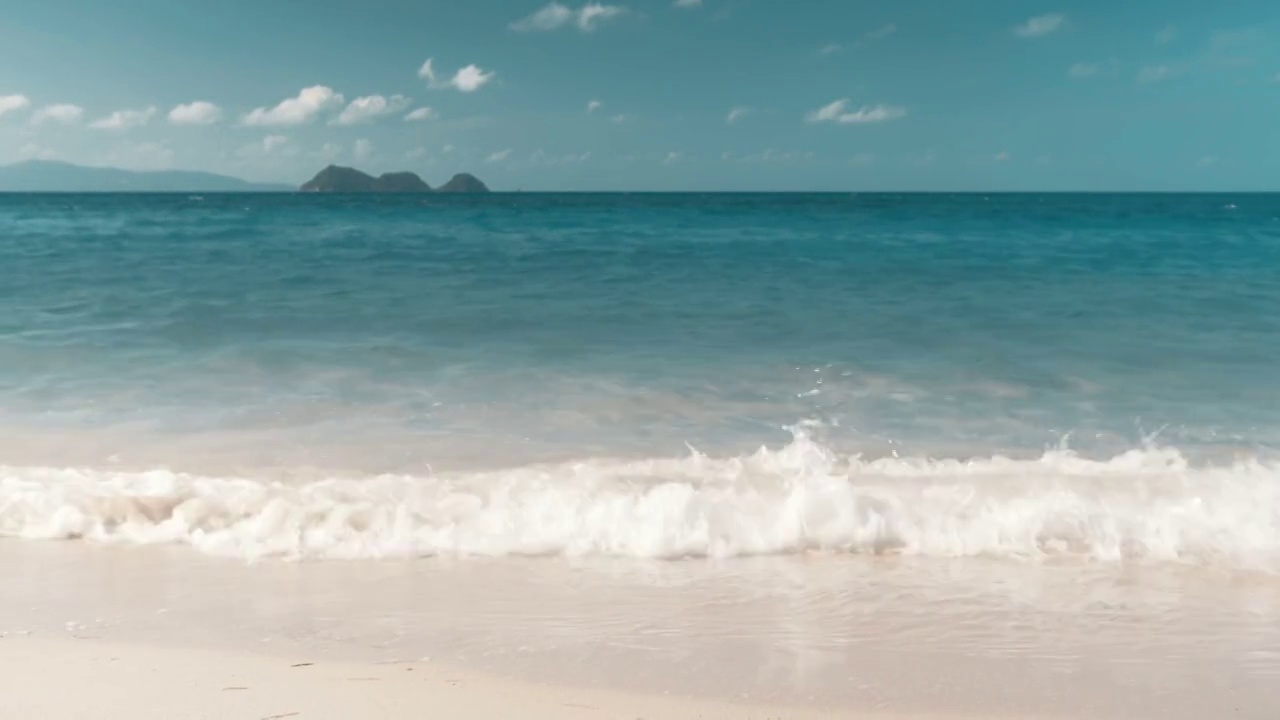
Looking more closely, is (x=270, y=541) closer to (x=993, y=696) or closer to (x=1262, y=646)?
(x=993, y=696)

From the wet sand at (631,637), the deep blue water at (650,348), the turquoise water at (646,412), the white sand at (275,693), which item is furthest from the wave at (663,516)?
the white sand at (275,693)

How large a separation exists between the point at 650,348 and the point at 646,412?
2886 millimetres

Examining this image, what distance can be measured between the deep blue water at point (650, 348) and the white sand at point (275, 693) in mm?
3413

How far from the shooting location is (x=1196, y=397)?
832 centimetres

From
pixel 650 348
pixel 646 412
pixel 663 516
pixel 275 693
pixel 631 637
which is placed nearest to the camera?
pixel 275 693

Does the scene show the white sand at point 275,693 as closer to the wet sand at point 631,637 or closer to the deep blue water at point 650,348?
the wet sand at point 631,637

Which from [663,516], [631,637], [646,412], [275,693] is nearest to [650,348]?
[646,412]

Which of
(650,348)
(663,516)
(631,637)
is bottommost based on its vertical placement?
(631,637)

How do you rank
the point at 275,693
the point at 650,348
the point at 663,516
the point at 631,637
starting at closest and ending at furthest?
the point at 275,693
the point at 631,637
the point at 663,516
the point at 650,348

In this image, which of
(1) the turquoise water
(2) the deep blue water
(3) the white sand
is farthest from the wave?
(3) the white sand

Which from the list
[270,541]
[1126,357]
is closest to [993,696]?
[270,541]

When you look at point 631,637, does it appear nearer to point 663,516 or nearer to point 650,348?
point 663,516

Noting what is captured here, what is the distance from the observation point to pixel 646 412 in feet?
25.7

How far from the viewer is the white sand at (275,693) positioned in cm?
310
